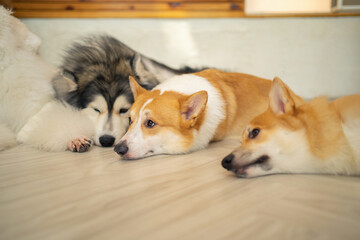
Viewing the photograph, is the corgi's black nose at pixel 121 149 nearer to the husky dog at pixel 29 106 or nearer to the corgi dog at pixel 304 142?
the husky dog at pixel 29 106

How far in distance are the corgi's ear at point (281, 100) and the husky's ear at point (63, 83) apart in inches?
54.2

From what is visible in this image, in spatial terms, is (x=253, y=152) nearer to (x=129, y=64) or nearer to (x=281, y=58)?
(x=129, y=64)

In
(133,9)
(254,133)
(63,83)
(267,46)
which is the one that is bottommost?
(254,133)

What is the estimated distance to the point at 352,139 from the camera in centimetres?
96

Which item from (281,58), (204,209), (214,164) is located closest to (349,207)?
(204,209)

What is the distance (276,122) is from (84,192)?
0.76 meters

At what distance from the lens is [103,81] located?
1.85m

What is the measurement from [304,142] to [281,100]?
7.8 inches

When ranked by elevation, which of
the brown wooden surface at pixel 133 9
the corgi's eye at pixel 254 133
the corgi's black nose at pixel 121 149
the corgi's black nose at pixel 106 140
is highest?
the brown wooden surface at pixel 133 9

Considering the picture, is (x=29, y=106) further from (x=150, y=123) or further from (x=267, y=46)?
(x=267, y=46)

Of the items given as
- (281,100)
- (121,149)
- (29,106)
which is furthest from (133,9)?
(281,100)

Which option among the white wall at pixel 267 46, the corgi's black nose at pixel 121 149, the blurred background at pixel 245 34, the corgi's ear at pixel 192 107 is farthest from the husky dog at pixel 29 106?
the white wall at pixel 267 46

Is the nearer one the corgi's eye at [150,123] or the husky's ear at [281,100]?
the husky's ear at [281,100]

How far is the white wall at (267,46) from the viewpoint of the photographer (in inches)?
132
